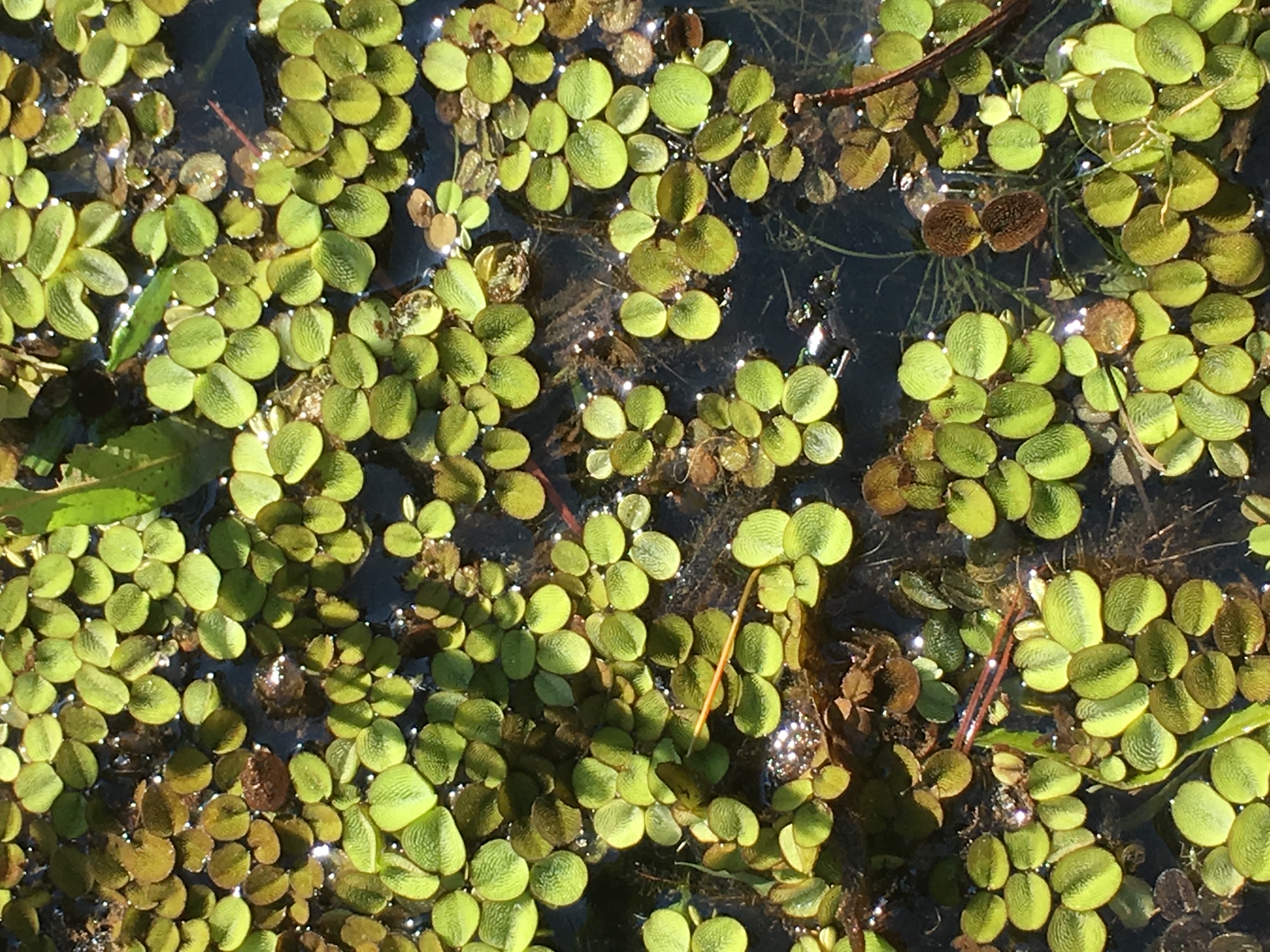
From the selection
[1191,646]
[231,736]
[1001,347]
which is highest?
[1001,347]

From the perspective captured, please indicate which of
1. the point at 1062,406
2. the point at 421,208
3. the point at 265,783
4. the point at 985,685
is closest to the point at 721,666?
the point at 985,685

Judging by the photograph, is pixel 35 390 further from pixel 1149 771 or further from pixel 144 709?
pixel 1149 771

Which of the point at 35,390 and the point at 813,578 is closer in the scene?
the point at 813,578

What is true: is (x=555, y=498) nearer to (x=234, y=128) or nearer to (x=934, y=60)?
(x=234, y=128)

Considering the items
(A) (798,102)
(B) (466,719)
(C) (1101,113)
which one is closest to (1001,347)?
(C) (1101,113)

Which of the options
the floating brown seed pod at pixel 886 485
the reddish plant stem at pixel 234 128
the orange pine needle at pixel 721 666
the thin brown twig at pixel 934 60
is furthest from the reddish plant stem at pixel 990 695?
the reddish plant stem at pixel 234 128

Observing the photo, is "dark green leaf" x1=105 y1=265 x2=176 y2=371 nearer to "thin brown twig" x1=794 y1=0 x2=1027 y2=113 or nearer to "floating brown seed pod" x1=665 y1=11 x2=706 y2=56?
"floating brown seed pod" x1=665 y1=11 x2=706 y2=56

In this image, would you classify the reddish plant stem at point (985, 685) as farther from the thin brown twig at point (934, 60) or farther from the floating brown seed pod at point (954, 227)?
the thin brown twig at point (934, 60)
